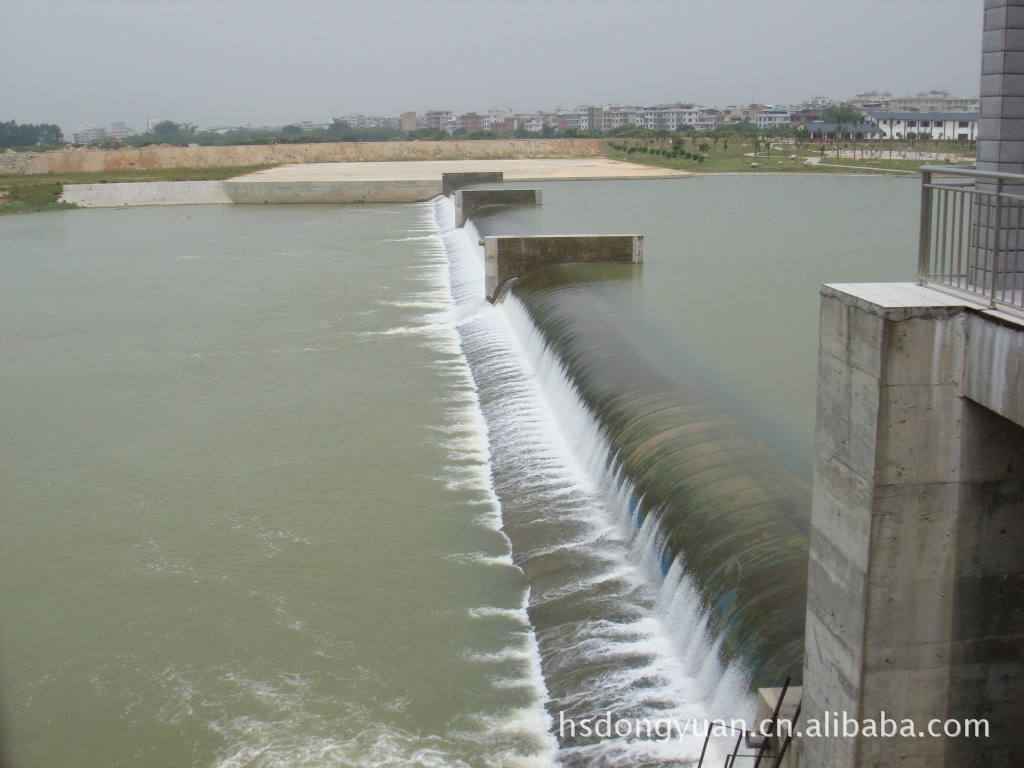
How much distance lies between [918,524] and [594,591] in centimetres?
325

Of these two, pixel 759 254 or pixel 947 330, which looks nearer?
pixel 947 330

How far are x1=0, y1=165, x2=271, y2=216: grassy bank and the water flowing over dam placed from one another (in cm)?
3247

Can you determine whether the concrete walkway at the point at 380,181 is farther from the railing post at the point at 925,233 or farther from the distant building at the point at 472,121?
the distant building at the point at 472,121

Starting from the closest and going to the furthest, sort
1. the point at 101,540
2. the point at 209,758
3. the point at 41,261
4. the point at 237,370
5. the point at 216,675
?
the point at 209,758 → the point at 216,675 → the point at 101,540 → the point at 237,370 → the point at 41,261

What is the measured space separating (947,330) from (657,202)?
23019 millimetres

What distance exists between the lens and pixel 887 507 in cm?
347

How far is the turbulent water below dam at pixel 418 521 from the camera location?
18.1ft

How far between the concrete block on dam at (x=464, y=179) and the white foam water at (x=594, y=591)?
21.4 meters

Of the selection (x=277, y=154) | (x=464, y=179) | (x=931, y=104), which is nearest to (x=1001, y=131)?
(x=464, y=179)

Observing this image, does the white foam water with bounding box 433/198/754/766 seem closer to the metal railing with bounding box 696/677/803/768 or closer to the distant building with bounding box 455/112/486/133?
the metal railing with bounding box 696/677/803/768

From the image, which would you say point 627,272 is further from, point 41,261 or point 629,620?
point 41,261

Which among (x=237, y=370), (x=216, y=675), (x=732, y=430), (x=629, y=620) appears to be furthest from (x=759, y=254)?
(x=216, y=675)

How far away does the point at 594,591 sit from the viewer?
6531 millimetres

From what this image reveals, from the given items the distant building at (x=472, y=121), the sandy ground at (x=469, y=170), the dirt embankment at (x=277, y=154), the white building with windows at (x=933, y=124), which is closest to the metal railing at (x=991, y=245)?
the sandy ground at (x=469, y=170)
